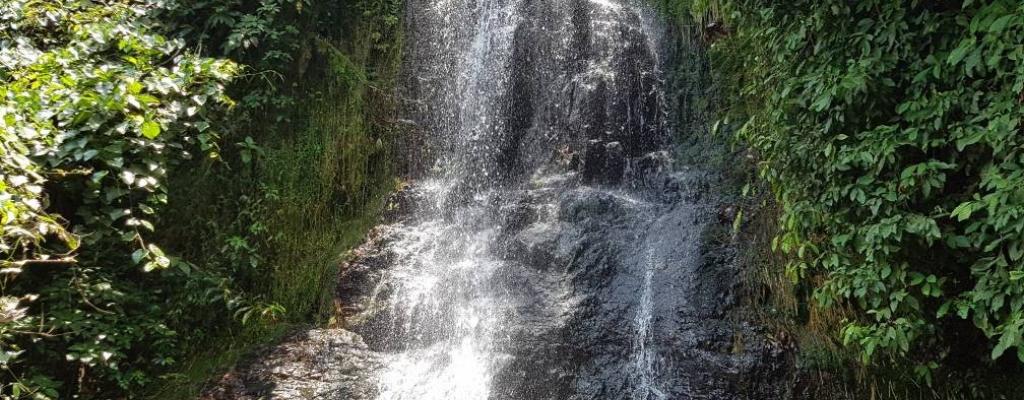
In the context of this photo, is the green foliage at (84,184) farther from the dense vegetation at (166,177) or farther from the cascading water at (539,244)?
the cascading water at (539,244)

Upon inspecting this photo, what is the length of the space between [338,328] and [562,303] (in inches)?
81.5

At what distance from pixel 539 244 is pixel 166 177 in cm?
326

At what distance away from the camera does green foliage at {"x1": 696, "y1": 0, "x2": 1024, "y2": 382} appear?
10.1 ft

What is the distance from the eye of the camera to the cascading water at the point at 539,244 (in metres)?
4.81

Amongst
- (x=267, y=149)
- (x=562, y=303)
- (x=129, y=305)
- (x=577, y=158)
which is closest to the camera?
(x=129, y=305)

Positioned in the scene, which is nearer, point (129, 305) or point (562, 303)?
point (129, 305)

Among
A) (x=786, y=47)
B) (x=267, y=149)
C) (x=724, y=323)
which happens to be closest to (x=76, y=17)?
(x=267, y=149)

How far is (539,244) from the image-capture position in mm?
5934

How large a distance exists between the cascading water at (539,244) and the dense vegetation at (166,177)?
0.65 m

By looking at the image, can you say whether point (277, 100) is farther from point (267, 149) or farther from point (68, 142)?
point (68, 142)

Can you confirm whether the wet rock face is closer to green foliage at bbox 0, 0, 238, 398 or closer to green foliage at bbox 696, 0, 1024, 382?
green foliage at bbox 0, 0, 238, 398

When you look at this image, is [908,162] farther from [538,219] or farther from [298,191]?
[298,191]

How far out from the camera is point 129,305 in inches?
184

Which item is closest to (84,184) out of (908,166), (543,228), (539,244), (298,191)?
(298,191)
